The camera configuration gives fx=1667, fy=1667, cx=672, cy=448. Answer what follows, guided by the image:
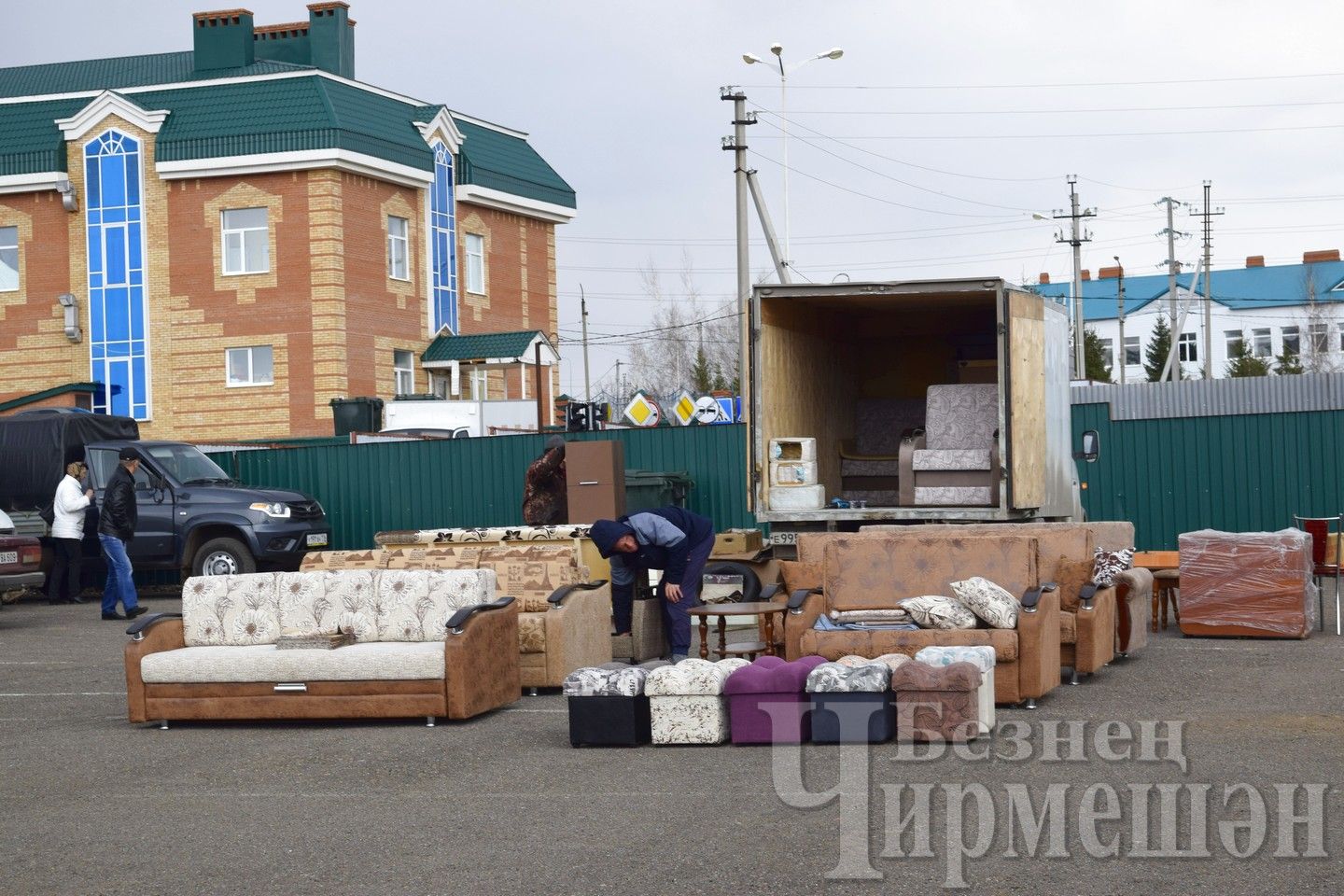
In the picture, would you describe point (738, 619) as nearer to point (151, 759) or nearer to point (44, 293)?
point (151, 759)

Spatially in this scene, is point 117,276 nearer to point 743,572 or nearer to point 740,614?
point 743,572

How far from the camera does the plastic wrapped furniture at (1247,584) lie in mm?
13734

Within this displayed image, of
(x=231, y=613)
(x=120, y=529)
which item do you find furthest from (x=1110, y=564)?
(x=120, y=529)

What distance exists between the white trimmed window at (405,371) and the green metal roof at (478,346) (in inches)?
13.3

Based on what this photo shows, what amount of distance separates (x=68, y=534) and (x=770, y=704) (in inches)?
565

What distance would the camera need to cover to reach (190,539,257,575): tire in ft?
69.7

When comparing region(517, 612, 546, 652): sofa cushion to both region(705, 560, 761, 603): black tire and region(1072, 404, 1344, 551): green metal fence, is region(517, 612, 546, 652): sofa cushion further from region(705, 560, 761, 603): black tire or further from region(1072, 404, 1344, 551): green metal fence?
region(1072, 404, 1344, 551): green metal fence

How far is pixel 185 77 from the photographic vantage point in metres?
41.5

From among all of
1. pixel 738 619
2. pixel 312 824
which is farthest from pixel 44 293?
pixel 312 824

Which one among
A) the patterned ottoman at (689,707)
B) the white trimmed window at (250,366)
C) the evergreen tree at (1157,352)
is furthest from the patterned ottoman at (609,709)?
the evergreen tree at (1157,352)

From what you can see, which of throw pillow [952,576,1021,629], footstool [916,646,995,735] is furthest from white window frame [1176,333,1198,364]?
footstool [916,646,995,735]

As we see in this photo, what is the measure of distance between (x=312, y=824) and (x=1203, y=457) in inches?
664

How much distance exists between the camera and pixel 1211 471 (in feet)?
71.4

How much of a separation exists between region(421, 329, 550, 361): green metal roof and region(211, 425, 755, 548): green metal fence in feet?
44.2
